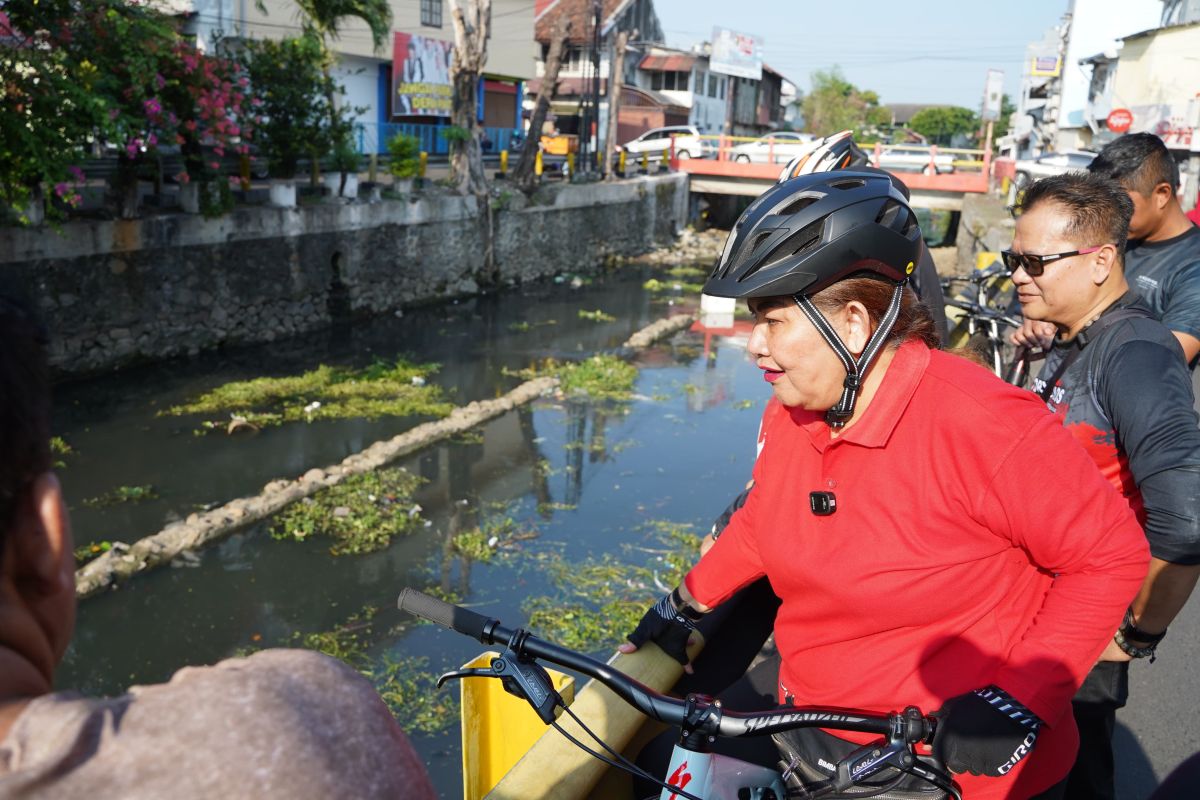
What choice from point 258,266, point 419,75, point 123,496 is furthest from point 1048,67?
point 123,496

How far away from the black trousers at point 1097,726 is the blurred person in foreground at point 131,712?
2128 millimetres

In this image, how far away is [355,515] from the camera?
7.93 m

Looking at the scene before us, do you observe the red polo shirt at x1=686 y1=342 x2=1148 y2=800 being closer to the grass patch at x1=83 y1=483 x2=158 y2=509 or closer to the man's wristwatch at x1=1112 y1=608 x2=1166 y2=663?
the man's wristwatch at x1=1112 y1=608 x2=1166 y2=663

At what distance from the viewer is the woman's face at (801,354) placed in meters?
2.05

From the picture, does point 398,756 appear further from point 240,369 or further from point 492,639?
point 240,369

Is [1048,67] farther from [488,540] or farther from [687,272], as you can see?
[488,540]

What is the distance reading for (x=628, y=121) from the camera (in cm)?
4391

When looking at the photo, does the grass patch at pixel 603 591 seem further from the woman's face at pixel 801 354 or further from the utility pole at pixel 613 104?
the utility pole at pixel 613 104

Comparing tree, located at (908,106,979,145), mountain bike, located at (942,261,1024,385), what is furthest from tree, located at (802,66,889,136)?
mountain bike, located at (942,261,1024,385)

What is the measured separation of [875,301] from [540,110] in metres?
20.6

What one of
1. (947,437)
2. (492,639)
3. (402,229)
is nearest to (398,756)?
(492,639)

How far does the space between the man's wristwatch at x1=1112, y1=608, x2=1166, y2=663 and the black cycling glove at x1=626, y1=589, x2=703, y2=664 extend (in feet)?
3.47

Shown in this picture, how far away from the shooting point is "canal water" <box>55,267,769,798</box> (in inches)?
244

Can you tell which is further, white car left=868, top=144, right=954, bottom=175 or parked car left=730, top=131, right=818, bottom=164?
parked car left=730, top=131, right=818, bottom=164
